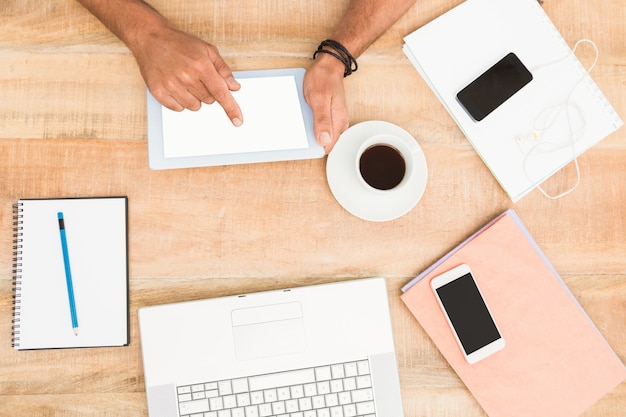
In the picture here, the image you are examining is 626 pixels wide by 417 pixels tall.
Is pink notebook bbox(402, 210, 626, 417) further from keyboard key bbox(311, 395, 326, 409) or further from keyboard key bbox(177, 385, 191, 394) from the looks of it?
keyboard key bbox(177, 385, 191, 394)

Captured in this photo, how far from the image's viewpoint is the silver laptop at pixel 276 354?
85 cm

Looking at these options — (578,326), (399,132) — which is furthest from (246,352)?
(578,326)

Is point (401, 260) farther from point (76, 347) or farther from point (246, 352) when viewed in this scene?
point (76, 347)

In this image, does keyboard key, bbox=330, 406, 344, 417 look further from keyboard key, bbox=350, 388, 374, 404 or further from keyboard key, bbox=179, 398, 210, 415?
keyboard key, bbox=179, 398, 210, 415

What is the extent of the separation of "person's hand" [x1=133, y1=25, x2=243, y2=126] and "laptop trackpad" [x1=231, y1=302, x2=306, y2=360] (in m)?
0.32

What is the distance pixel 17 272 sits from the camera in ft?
2.81

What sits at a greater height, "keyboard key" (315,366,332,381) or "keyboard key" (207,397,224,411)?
"keyboard key" (315,366,332,381)

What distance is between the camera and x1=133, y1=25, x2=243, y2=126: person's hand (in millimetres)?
861

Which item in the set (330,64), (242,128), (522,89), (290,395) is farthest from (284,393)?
(522,89)

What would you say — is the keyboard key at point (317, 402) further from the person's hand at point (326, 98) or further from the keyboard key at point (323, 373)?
the person's hand at point (326, 98)

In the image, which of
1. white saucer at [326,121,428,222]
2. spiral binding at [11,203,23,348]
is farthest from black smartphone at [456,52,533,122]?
spiral binding at [11,203,23,348]

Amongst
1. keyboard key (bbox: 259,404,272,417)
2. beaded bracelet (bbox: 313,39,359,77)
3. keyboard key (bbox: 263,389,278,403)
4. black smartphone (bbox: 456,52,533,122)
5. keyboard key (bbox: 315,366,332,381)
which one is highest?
beaded bracelet (bbox: 313,39,359,77)

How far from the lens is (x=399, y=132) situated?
35.6 inches

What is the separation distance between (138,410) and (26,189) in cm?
41
